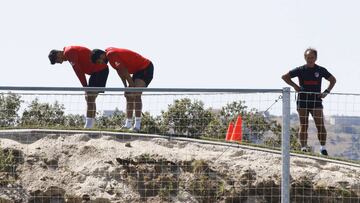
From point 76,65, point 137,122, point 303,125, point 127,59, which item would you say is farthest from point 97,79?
point 303,125

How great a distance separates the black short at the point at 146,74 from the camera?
1266 cm

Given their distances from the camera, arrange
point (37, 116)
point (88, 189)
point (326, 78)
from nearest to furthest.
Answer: point (88, 189) < point (326, 78) < point (37, 116)

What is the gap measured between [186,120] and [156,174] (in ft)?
4.02

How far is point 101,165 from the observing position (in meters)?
11.6

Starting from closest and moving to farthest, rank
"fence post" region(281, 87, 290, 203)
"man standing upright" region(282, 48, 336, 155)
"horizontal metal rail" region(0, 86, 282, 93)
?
"fence post" region(281, 87, 290, 203), "horizontal metal rail" region(0, 86, 282, 93), "man standing upright" region(282, 48, 336, 155)

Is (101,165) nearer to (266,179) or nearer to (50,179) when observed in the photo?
(50,179)

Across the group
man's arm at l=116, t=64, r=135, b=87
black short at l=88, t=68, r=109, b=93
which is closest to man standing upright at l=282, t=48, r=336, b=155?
man's arm at l=116, t=64, r=135, b=87

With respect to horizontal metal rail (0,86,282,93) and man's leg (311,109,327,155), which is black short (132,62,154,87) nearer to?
man's leg (311,109,327,155)

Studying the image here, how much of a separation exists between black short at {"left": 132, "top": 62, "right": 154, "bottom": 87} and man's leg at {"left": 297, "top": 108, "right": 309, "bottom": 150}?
100 inches

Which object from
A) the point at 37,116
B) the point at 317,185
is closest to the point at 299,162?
the point at 317,185

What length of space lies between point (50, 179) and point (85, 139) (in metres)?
0.86

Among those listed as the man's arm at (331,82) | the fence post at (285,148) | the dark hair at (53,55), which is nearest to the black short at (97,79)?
the dark hair at (53,55)

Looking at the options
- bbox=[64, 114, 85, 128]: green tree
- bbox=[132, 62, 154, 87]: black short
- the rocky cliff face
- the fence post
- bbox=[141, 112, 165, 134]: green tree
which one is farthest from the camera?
bbox=[64, 114, 85, 128]: green tree

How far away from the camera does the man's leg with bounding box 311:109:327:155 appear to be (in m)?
11.8
